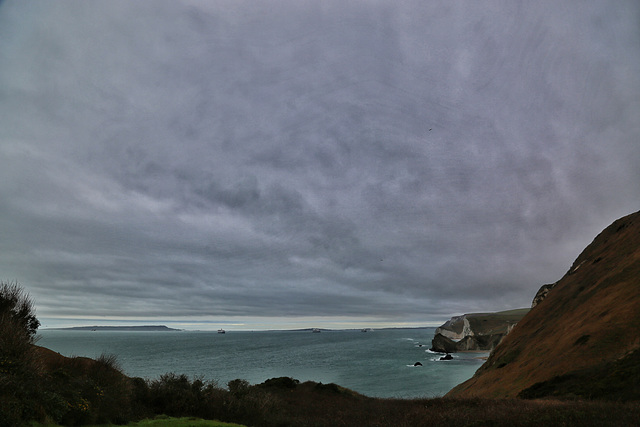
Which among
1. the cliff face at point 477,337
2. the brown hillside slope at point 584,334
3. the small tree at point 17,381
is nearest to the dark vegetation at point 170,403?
the small tree at point 17,381

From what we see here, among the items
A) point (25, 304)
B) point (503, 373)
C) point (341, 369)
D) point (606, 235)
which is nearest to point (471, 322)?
point (341, 369)

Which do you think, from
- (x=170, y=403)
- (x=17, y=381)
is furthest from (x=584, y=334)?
(x=17, y=381)

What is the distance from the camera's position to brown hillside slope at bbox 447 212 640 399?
2541cm

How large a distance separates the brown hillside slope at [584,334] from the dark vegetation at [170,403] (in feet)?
3.89

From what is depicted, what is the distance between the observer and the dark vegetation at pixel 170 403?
1265cm

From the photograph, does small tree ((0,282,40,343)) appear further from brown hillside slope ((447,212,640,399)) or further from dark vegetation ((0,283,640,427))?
brown hillside slope ((447,212,640,399))

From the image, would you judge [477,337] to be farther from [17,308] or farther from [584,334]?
[17,308]

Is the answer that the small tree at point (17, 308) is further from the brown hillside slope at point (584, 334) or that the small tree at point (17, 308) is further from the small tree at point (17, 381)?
the brown hillside slope at point (584, 334)

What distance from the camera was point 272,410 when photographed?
2648 cm

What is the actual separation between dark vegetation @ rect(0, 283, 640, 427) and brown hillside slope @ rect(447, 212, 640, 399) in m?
1.19

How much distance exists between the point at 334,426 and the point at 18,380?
16883 mm

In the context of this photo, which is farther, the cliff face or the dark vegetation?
the cliff face

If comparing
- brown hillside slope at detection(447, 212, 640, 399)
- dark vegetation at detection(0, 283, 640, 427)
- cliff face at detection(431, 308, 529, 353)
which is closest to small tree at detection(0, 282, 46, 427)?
dark vegetation at detection(0, 283, 640, 427)

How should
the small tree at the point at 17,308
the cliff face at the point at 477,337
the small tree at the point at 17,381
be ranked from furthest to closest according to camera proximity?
the cliff face at the point at 477,337, the small tree at the point at 17,308, the small tree at the point at 17,381
